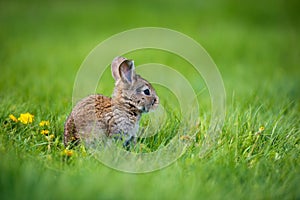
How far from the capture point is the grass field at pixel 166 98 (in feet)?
12.7

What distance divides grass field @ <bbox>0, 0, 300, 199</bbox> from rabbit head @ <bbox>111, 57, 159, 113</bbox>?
42 centimetres

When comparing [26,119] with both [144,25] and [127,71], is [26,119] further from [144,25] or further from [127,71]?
[144,25]

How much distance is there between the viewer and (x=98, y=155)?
440 centimetres

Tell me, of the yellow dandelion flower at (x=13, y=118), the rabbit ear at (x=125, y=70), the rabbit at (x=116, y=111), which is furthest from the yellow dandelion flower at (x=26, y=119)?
the rabbit ear at (x=125, y=70)

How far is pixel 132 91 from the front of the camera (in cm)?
527

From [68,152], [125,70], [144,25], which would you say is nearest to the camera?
[68,152]

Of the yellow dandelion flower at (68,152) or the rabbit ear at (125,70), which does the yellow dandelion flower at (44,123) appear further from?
the rabbit ear at (125,70)

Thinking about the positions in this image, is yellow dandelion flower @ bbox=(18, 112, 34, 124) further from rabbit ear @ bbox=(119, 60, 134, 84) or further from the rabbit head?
rabbit ear @ bbox=(119, 60, 134, 84)

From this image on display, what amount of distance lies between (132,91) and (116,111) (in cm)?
34

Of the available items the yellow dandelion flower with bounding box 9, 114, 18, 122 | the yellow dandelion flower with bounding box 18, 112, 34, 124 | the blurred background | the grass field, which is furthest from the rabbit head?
the blurred background

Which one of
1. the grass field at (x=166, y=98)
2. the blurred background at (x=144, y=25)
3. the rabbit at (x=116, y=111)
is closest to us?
the grass field at (x=166, y=98)

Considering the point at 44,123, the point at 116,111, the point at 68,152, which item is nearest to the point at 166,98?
the point at 116,111

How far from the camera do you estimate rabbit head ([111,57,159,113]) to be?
522 cm

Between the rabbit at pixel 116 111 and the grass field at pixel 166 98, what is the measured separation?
0.24 metres
